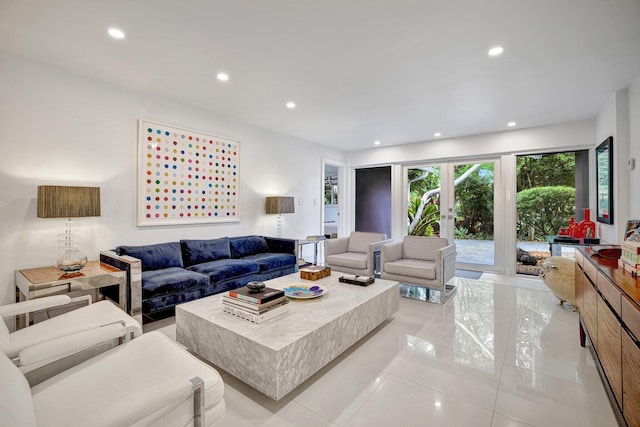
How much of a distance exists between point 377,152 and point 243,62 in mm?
4285

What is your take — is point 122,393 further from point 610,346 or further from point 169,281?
point 610,346

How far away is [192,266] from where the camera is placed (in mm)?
3645

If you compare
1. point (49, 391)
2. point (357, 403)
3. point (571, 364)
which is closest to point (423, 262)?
point (571, 364)

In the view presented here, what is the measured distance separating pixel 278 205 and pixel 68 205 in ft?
8.78

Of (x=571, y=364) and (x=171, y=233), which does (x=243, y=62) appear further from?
(x=571, y=364)

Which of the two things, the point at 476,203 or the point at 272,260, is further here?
the point at 476,203

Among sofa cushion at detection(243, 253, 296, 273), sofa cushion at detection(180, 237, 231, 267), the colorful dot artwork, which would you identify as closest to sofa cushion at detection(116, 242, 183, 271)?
sofa cushion at detection(180, 237, 231, 267)

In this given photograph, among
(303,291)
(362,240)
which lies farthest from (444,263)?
(303,291)

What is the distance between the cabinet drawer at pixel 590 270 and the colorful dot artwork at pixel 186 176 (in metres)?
4.08

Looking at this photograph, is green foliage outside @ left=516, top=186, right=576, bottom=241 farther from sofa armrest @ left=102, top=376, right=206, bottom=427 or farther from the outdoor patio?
sofa armrest @ left=102, top=376, right=206, bottom=427

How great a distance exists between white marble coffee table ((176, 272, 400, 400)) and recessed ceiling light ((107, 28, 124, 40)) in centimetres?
222

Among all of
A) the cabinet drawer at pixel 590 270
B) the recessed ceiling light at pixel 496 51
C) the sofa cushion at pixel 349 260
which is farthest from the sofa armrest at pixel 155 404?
the sofa cushion at pixel 349 260

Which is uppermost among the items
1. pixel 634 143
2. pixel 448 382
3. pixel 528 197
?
pixel 634 143

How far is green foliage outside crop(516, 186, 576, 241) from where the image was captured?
15.8ft
